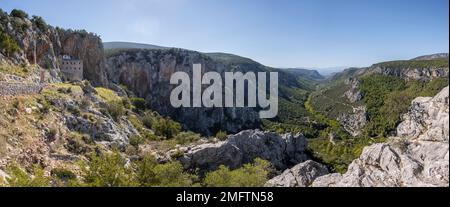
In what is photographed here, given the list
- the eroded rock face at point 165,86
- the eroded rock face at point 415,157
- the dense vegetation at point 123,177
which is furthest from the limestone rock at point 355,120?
the eroded rock face at point 415,157

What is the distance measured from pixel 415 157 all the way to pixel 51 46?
7478cm

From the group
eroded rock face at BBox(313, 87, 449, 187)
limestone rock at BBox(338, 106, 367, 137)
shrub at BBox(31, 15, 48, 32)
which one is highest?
shrub at BBox(31, 15, 48, 32)

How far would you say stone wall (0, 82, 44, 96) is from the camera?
120 ft

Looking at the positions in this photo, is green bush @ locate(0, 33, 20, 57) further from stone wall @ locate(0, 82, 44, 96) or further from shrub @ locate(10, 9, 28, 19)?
stone wall @ locate(0, 82, 44, 96)

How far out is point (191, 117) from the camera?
388ft

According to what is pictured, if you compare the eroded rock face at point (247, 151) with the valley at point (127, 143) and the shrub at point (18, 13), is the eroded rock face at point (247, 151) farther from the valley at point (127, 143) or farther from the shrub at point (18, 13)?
the shrub at point (18, 13)

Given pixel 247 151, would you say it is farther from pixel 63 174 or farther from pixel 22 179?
pixel 22 179

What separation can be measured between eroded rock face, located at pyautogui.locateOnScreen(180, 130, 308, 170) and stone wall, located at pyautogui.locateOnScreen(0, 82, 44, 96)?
67.7 feet

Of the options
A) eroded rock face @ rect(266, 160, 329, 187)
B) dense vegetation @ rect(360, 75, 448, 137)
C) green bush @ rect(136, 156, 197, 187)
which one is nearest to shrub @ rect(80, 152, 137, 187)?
green bush @ rect(136, 156, 197, 187)

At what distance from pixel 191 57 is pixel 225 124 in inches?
1244

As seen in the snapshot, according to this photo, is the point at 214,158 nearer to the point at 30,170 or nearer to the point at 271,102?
the point at 30,170

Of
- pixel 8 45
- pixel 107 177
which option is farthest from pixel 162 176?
pixel 8 45

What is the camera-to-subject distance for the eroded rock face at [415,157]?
16.0 m

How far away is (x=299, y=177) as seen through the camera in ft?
92.1
